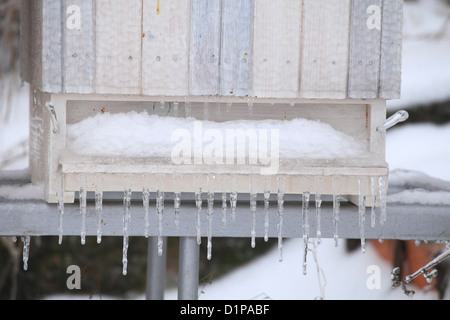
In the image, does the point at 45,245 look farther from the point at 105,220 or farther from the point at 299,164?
the point at 299,164

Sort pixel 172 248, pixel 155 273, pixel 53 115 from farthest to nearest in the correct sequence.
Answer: pixel 172 248, pixel 155 273, pixel 53 115

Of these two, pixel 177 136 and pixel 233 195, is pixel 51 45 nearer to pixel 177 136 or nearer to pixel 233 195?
pixel 177 136

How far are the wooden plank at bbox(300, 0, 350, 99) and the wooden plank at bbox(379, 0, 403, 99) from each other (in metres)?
0.11

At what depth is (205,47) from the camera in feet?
6.12

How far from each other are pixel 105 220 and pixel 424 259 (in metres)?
2.69

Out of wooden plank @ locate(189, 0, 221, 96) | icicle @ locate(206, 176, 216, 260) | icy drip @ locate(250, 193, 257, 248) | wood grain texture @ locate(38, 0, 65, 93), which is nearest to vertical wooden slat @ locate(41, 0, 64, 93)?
wood grain texture @ locate(38, 0, 65, 93)

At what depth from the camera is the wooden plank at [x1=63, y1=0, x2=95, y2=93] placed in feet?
6.00

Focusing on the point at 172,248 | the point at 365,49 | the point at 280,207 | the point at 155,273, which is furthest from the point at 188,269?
the point at 172,248

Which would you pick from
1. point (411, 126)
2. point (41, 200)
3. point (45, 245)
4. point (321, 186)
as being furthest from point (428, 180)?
point (45, 245)

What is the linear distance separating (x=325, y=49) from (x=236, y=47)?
26 cm

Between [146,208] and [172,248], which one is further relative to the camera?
[172,248]

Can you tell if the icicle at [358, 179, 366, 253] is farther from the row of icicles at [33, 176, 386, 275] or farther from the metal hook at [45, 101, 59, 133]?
the metal hook at [45, 101, 59, 133]

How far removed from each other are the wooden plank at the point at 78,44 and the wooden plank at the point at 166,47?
0.15 m
